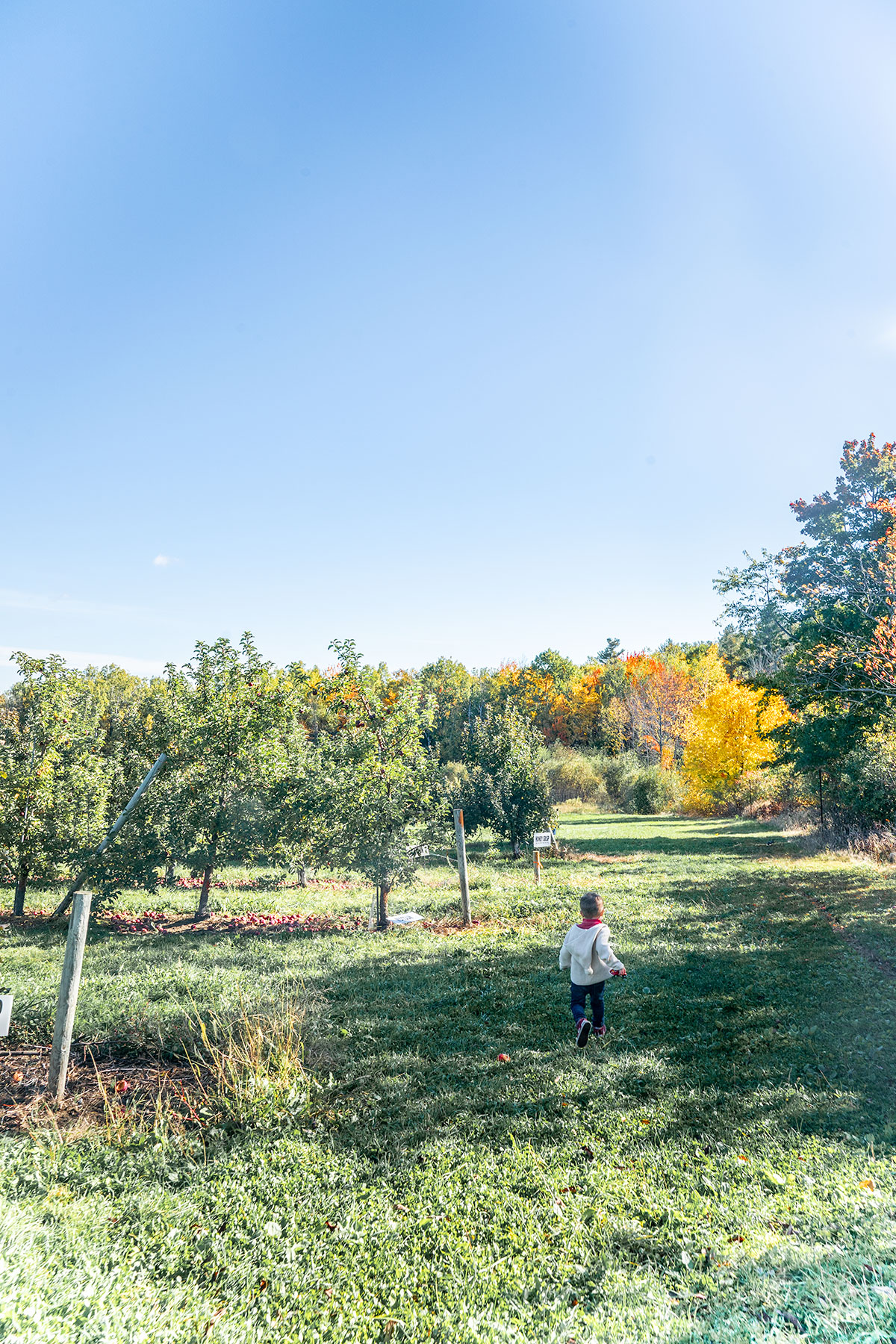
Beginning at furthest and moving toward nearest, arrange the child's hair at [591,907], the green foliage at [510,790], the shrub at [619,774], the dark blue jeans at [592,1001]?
the shrub at [619,774] → the green foliage at [510,790] → the child's hair at [591,907] → the dark blue jeans at [592,1001]

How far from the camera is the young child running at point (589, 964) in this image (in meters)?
6.29

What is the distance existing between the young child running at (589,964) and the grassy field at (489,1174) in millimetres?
270

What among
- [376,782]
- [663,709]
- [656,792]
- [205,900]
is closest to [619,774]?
[656,792]

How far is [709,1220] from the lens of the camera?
3908mm

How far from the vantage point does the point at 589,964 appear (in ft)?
20.8

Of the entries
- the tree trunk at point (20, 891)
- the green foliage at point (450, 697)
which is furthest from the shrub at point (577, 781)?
the tree trunk at point (20, 891)

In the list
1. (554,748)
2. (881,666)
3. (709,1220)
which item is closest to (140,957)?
(709,1220)

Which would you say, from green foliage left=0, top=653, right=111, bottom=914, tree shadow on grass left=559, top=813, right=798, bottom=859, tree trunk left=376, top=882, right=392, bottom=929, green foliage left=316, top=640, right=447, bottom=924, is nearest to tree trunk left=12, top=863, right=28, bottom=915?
green foliage left=0, top=653, right=111, bottom=914

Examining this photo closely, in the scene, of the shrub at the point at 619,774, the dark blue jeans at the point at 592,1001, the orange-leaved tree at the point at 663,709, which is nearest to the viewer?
the dark blue jeans at the point at 592,1001

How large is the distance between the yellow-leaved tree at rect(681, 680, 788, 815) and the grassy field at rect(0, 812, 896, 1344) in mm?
24495

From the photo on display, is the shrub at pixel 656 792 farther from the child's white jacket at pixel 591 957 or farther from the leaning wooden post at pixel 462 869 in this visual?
the child's white jacket at pixel 591 957

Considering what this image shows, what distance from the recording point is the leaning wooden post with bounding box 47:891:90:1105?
210 inches

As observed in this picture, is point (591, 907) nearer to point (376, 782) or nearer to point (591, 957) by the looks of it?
point (591, 957)

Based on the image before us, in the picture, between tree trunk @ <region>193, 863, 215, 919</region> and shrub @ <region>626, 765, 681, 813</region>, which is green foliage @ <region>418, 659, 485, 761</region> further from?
tree trunk @ <region>193, 863, 215, 919</region>
